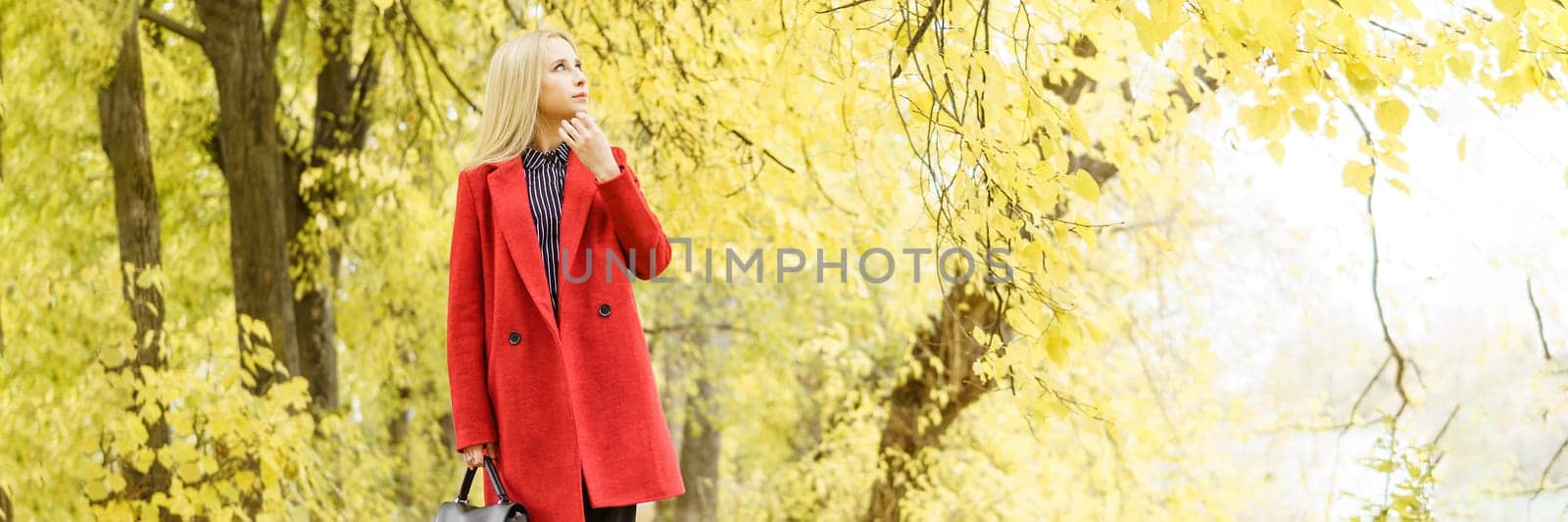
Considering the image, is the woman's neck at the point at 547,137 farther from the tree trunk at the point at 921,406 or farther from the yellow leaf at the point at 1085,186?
the tree trunk at the point at 921,406

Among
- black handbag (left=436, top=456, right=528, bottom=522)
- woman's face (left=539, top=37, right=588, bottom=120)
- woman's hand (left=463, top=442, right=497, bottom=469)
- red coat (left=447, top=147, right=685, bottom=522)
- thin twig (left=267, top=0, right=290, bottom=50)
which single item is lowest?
black handbag (left=436, top=456, right=528, bottom=522)

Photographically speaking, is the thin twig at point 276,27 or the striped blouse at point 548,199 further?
the thin twig at point 276,27

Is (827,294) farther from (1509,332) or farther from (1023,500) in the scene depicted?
(1509,332)

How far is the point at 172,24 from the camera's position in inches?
211

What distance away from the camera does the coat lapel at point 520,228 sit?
7.07 feet

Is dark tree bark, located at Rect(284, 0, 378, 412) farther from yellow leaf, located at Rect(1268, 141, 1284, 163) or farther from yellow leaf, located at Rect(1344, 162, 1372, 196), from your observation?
yellow leaf, located at Rect(1344, 162, 1372, 196)

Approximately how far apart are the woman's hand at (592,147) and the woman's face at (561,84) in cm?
13

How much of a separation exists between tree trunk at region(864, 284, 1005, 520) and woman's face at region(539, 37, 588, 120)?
11.8ft

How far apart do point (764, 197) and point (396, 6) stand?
206 centimetres

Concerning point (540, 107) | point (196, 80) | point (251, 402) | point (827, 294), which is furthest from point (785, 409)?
point (540, 107)

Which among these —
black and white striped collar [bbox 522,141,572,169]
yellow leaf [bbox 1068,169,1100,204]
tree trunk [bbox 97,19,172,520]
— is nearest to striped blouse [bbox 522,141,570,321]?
black and white striped collar [bbox 522,141,572,169]

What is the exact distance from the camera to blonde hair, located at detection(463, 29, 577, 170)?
7.32ft

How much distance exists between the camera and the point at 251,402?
4.45 m

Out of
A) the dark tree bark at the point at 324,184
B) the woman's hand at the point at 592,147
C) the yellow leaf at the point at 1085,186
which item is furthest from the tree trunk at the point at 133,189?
the yellow leaf at the point at 1085,186
